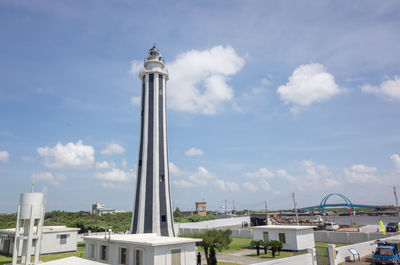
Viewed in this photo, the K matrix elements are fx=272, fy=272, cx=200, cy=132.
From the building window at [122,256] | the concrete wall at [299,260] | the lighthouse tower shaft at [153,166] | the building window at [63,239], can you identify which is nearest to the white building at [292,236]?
the concrete wall at [299,260]

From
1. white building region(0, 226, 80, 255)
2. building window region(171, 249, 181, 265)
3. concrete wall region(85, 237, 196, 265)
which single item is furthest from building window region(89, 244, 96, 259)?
white building region(0, 226, 80, 255)

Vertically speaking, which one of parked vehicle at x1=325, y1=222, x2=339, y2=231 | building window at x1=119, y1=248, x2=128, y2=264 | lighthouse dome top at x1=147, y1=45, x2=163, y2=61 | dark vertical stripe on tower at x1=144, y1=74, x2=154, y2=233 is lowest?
parked vehicle at x1=325, y1=222, x2=339, y2=231

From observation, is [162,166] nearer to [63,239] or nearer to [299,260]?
[63,239]

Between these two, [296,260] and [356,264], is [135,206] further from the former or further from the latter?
[356,264]

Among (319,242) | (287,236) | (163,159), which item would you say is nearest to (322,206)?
(319,242)

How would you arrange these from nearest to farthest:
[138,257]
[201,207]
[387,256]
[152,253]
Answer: [152,253] < [138,257] < [387,256] < [201,207]

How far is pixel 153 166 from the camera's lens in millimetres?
25219

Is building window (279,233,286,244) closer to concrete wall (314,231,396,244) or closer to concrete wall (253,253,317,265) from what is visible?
concrete wall (253,253,317,265)

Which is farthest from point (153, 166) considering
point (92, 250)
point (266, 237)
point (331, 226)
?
point (331, 226)

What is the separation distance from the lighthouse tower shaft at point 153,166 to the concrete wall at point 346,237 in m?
19.0

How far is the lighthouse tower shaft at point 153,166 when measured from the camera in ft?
79.6

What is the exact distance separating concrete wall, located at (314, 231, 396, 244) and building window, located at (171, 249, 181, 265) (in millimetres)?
22494

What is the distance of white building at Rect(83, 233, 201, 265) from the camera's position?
1555 centimetres

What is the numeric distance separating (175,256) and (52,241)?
1785 cm
